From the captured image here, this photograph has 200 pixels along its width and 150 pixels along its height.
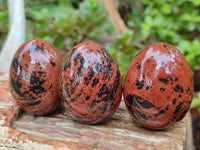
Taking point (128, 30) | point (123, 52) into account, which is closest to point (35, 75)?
point (123, 52)

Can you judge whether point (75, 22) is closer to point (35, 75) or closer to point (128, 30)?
point (128, 30)

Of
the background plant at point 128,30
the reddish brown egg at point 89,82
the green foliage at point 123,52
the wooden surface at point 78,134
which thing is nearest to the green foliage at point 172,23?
the background plant at point 128,30

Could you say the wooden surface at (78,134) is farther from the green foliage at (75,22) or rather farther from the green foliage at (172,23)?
the green foliage at (75,22)

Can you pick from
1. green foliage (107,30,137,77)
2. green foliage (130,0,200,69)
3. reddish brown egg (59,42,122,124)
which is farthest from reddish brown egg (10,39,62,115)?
green foliage (130,0,200,69)

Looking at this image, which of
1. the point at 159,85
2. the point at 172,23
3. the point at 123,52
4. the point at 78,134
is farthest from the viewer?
the point at 172,23

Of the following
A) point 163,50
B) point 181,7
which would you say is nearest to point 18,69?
point 163,50

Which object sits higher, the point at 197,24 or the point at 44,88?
the point at 197,24

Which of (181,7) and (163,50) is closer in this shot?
(163,50)

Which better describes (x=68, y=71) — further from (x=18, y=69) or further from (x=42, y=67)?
(x=18, y=69)
